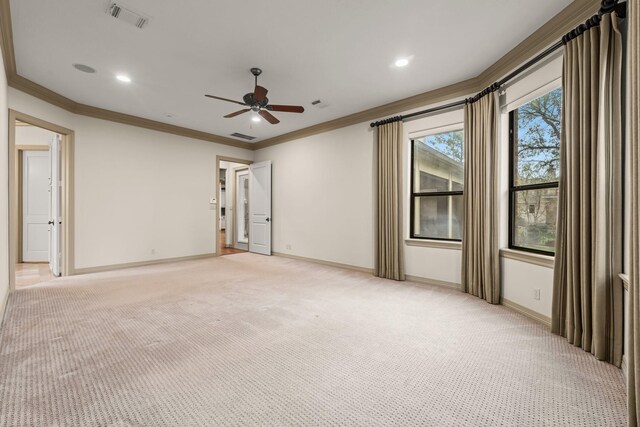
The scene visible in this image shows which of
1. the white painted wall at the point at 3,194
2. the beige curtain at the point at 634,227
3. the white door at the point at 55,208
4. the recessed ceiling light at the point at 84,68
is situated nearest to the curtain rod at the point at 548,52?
the beige curtain at the point at 634,227

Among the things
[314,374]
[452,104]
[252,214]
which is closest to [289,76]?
[452,104]

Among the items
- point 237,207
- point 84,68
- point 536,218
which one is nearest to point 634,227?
point 536,218

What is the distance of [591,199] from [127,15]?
4.38 metres

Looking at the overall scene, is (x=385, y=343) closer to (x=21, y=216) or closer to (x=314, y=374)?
(x=314, y=374)

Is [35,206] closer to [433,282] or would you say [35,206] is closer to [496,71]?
[433,282]

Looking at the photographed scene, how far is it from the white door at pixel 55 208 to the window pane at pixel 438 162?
6078 millimetres

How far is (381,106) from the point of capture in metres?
4.99

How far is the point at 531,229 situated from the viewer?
331 cm

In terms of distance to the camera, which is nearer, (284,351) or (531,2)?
(284,351)

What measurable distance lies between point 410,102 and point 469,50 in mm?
1375

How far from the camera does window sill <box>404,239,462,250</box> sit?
13.8ft

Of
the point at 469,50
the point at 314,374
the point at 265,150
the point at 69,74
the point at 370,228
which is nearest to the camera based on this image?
the point at 314,374

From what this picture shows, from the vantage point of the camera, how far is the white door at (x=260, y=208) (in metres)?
7.20

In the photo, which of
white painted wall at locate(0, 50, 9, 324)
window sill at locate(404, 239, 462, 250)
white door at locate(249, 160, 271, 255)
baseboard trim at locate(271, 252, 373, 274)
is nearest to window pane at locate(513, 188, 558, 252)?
window sill at locate(404, 239, 462, 250)
